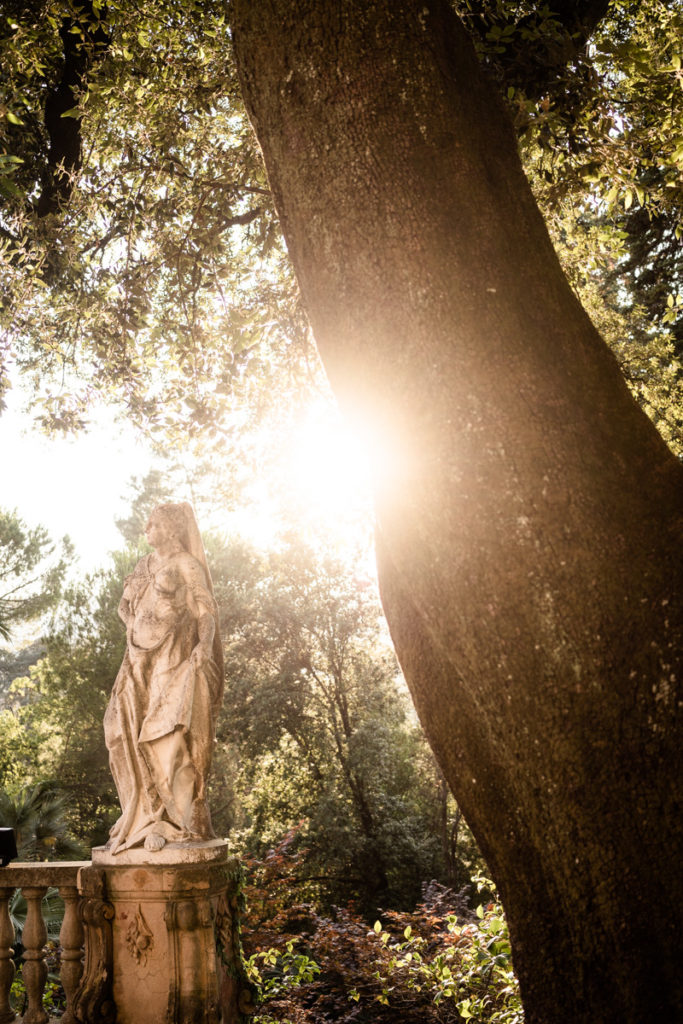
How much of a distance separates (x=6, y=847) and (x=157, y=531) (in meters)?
2.13

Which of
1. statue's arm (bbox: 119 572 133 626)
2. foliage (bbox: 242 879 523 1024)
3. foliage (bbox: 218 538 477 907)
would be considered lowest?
foliage (bbox: 242 879 523 1024)

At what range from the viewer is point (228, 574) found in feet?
71.1

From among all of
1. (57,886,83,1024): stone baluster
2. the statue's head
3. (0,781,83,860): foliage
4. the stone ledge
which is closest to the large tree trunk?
the stone ledge

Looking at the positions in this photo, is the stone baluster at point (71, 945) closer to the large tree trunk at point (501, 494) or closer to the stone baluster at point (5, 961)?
the stone baluster at point (5, 961)

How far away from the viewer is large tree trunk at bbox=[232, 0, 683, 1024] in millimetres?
1539

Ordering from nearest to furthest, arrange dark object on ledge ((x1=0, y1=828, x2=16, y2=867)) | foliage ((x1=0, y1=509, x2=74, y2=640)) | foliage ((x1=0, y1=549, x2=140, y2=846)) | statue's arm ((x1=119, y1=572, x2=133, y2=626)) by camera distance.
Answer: dark object on ledge ((x1=0, y1=828, x2=16, y2=867)), statue's arm ((x1=119, y1=572, x2=133, y2=626)), foliage ((x1=0, y1=549, x2=140, y2=846)), foliage ((x1=0, y1=509, x2=74, y2=640))

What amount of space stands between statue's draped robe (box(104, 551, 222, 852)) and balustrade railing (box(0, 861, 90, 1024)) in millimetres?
465

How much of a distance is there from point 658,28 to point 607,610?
7454mm

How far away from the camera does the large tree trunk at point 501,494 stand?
5.05 feet

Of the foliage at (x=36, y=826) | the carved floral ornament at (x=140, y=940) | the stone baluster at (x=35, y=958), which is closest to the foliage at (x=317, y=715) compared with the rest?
the foliage at (x=36, y=826)

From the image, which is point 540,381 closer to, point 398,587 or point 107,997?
point 398,587

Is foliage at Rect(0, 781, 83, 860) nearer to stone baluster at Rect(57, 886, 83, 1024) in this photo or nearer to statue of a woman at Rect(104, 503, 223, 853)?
stone baluster at Rect(57, 886, 83, 1024)

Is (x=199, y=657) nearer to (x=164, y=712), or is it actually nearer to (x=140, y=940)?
(x=164, y=712)

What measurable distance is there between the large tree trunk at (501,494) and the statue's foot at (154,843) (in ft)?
9.91
